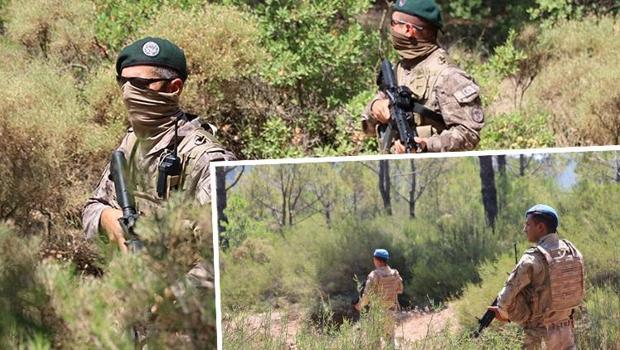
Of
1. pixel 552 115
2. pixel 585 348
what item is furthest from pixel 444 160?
pixel 552 115

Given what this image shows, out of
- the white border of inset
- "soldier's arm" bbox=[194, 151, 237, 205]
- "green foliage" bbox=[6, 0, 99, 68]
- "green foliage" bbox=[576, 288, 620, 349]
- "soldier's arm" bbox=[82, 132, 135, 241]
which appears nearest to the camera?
the white border of inset

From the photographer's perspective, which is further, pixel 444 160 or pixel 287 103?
pixel 287 103

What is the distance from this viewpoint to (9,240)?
279cm

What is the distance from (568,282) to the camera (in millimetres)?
2891

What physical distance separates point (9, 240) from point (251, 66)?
5.73 metres

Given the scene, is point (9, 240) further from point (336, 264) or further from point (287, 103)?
point (287, 103)

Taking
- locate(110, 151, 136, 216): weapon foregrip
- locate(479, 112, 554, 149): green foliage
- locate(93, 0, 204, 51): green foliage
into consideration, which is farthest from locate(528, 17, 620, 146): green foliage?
locate(110, 151, 136, 216): weapon foregrip

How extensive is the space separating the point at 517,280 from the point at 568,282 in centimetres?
13

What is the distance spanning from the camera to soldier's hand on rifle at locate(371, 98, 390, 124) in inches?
179

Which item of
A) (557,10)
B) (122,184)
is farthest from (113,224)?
(557,10)

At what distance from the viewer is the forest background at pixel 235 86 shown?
7168mm

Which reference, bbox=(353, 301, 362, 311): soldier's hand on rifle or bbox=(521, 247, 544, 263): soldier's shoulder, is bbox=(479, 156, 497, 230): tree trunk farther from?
bbox=(353, 301, 362, 311): soldier's hand on rifle

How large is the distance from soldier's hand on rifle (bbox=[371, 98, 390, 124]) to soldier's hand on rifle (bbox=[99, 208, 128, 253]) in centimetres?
136

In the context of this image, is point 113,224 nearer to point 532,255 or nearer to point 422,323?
point 422,323
